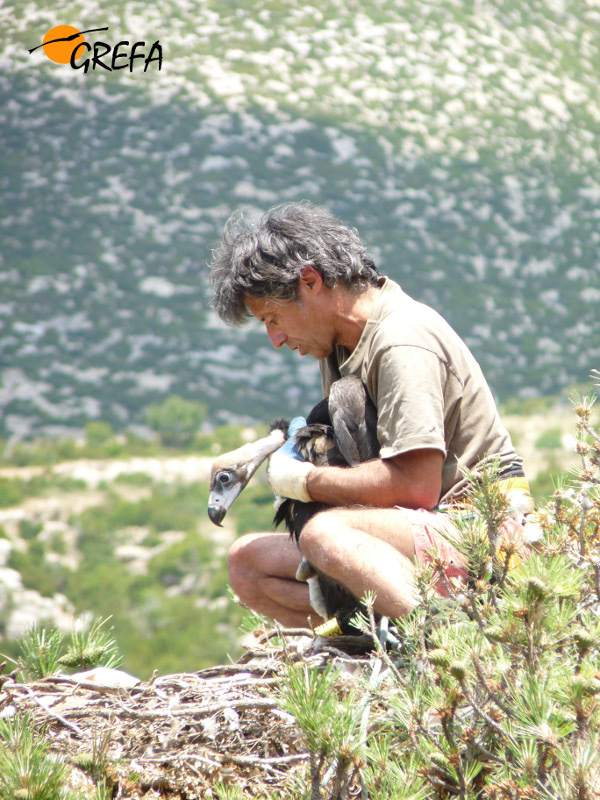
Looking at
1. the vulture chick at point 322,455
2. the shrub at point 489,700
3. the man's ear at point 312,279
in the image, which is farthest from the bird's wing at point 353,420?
the shrub at point 489,700

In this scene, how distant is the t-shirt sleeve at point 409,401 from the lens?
2.77 metres

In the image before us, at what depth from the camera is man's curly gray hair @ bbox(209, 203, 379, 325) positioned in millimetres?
3244

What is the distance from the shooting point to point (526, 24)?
37.5m

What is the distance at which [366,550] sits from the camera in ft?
9.06

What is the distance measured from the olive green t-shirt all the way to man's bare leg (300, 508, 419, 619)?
228 mm

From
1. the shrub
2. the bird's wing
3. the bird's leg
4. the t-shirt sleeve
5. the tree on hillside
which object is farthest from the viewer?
the tree on hillside

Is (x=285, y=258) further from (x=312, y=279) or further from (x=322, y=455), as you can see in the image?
(x=322, y=455)

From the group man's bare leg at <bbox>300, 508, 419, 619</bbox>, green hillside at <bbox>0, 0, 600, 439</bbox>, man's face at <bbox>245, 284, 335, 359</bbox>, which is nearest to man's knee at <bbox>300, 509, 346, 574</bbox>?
man's bare leg at <bbox>300, 508, 419, 619</bbox>

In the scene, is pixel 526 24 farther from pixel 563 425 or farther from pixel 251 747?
pixel 251 747

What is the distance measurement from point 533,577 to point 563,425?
1189 inches

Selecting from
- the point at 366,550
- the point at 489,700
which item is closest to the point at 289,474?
the point at 366,550

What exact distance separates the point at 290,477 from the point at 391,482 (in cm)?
40

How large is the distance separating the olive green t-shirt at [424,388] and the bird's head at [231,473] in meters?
0.47

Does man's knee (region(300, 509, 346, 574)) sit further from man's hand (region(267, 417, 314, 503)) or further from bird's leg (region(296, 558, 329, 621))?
bird's leg (region(296, 558, 329, 621))
